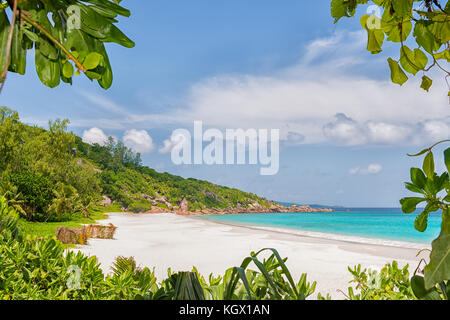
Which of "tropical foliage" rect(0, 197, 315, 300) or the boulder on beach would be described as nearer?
"tropical foliage" rect(0, 197, 315, 300)

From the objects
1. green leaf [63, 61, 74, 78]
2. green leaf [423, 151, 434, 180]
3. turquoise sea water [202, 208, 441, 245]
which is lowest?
turquoise sea water [202, 208, 441, 245]

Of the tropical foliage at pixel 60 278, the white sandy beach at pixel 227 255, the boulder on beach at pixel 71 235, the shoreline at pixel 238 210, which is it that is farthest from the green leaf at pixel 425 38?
the shoreline at pixel 238 210

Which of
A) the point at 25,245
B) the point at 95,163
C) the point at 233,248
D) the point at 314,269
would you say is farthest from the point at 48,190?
the point at 95,163

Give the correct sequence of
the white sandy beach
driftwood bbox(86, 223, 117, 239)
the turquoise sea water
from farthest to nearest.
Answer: the turquoise sea water < driftwood bbox(86, 223, 117, 239) < the white sandy beach

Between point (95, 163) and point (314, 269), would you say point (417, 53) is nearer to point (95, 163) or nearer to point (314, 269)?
point (314, 269)

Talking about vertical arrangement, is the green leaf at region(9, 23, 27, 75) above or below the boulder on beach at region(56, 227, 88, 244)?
above

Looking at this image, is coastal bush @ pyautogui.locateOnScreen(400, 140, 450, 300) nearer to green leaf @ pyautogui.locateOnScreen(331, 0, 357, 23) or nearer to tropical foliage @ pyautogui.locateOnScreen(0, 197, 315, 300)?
tropical foliage @ pyautogui.locateOnScreen(0, 197, 315, 300)

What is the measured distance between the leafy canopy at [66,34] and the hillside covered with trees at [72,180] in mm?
11267

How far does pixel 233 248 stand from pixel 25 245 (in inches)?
467

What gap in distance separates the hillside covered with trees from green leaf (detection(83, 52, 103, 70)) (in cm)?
1140

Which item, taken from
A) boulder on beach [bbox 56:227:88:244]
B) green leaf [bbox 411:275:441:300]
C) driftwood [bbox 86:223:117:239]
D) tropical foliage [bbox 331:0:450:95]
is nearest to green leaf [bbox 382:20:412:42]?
tropical foliage [bbox 331:0:450:95]

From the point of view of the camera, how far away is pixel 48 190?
14.6m

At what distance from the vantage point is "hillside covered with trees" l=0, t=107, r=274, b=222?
568 inches

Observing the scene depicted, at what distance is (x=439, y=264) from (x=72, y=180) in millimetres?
21439
